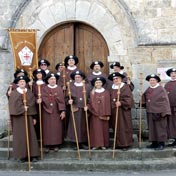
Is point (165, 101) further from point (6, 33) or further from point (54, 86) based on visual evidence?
point (6, 33)

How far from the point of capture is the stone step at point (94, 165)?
8000mm

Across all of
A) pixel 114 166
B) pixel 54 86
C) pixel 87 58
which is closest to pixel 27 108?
pixel 54 86

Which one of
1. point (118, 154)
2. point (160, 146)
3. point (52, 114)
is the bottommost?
point (118, 154)

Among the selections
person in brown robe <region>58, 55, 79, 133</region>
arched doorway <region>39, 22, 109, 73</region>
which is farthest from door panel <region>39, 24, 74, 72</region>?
person in brown robe <region>58, 55, 79, 133</region>

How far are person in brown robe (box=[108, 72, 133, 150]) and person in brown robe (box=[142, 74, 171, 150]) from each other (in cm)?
43

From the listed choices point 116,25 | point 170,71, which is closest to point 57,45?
point 116,25

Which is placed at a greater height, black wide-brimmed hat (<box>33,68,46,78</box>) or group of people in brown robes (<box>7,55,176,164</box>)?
black wide-brimmed hat (<box>33,68,46,78</box>)

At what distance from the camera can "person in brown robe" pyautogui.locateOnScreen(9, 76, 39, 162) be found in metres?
8.20

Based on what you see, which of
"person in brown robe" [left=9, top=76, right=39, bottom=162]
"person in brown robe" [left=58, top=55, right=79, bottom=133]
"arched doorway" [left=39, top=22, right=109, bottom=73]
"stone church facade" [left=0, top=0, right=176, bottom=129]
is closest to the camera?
"person in brown robe" [left=9, top=76, right=39, bottom=162]

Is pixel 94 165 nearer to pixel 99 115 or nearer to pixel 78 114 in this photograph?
pixel 99 115

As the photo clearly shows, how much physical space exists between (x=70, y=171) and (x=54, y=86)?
1793 mm

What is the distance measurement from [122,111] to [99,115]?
1.63 feet

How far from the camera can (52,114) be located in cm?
858

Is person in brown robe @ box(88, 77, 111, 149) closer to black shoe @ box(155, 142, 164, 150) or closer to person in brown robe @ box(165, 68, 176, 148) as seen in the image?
black shoe @ box(155, 142, 164, 150)
